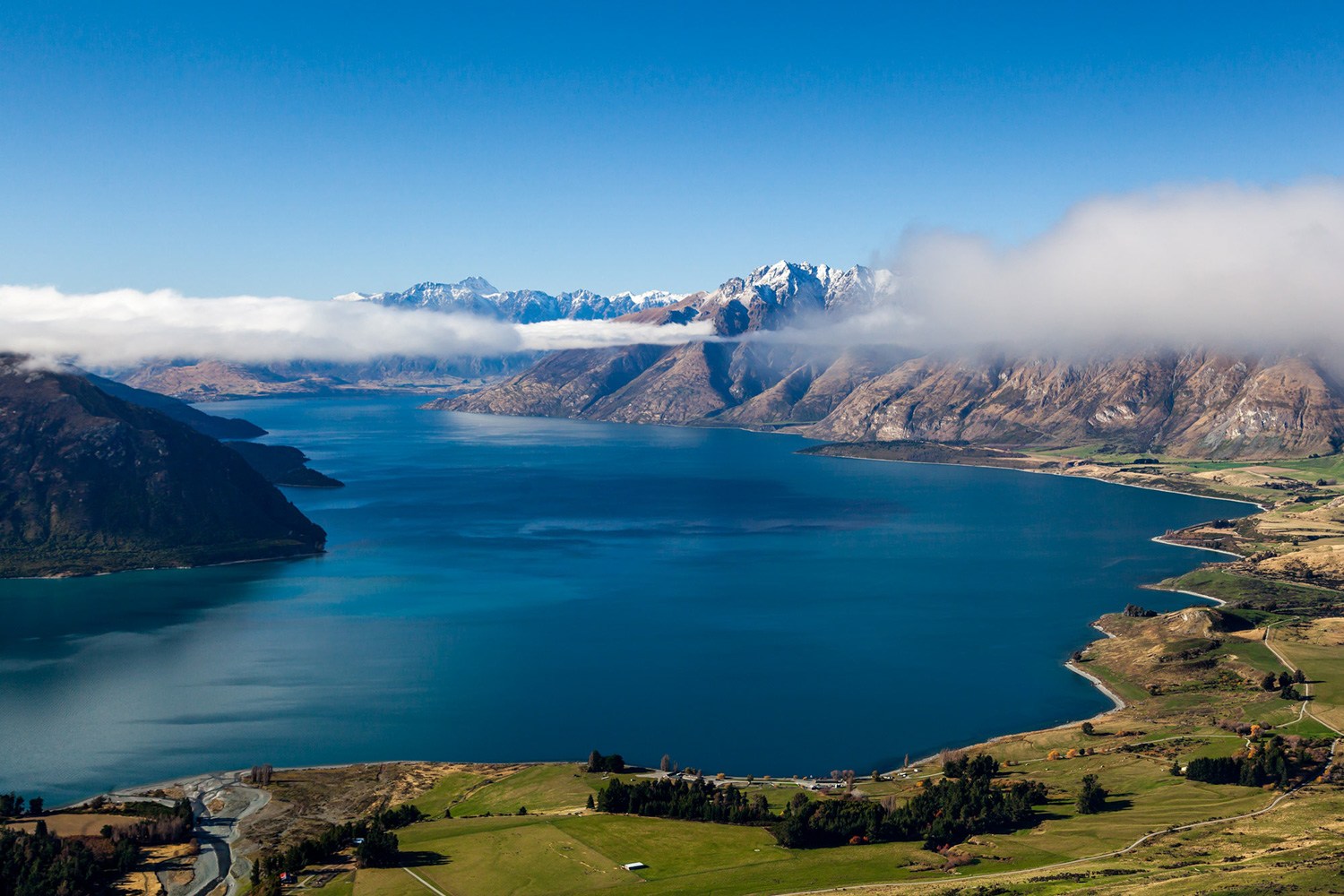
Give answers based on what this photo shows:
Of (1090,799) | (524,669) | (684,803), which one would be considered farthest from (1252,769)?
(524,669)

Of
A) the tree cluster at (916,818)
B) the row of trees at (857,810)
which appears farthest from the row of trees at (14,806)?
the tree cluster at (916,818)

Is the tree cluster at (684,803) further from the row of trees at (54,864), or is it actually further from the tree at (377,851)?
the row of trees at (54,864)

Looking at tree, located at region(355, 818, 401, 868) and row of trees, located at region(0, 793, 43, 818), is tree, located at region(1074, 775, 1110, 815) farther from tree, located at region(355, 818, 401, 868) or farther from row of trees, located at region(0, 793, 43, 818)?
row of trees, located at region(0, 793, 43, 818)

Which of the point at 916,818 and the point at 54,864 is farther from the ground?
the point at 916,818

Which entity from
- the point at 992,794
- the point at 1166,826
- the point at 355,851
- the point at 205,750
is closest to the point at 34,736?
the point at 205,750

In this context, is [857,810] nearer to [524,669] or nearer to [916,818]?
[916,818]

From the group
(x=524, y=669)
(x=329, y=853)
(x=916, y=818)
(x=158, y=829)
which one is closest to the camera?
(x=329, y=853)

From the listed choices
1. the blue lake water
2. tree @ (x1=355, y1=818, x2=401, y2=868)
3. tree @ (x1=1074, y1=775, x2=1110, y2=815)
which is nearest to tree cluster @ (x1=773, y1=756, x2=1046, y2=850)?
tree @ (x1=1074, y1=775, x2=1110, y2=815)
